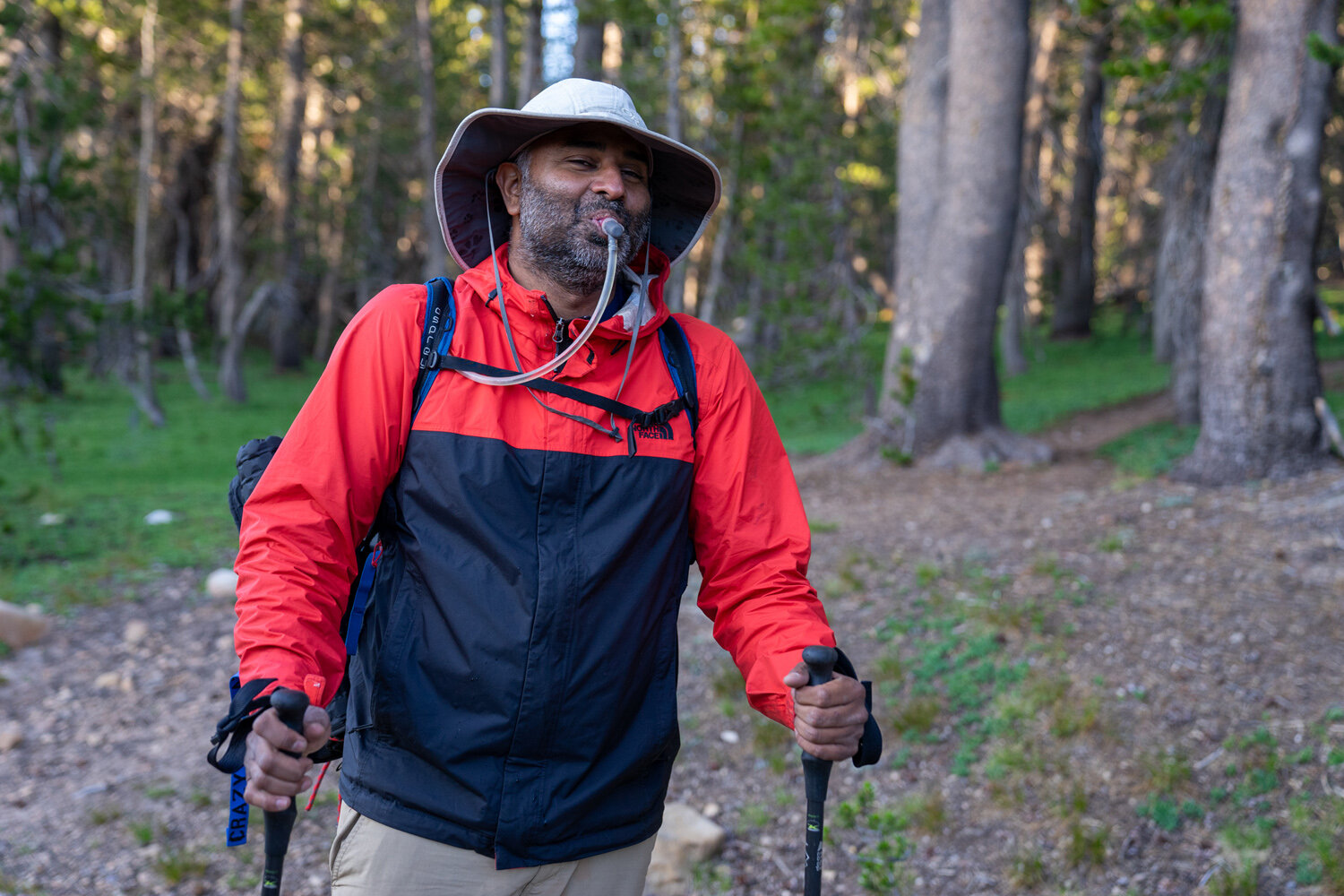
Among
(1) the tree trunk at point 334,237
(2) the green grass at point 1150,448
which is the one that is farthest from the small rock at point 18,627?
(1) the tree trunk at point 334,237

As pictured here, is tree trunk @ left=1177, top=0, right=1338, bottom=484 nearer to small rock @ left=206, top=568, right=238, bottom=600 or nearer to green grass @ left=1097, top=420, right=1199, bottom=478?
green grass @ left=1097, top=420, right=1199, bottom=478

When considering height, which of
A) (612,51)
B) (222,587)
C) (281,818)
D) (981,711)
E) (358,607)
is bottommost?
(222,587)

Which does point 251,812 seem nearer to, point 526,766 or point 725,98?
point 526,766

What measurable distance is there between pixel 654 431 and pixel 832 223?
11014 millimetres

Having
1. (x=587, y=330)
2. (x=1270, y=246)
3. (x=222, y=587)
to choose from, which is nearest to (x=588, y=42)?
(x=222, y=587)

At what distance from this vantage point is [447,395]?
2.25 m

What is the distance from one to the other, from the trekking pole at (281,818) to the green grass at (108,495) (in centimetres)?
653

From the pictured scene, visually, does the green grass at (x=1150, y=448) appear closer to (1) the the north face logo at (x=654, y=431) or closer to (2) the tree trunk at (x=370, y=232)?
(1) the the north face logo at (x=654, y=431)

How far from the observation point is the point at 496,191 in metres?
2.81

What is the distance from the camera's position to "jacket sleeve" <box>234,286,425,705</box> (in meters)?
2.00

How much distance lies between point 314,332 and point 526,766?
40.6 metres

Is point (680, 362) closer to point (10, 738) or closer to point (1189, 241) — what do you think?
point (10, 738)

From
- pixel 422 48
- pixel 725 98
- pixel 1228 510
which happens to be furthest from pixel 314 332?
pixel 1228 510

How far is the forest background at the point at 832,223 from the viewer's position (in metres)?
7.48
